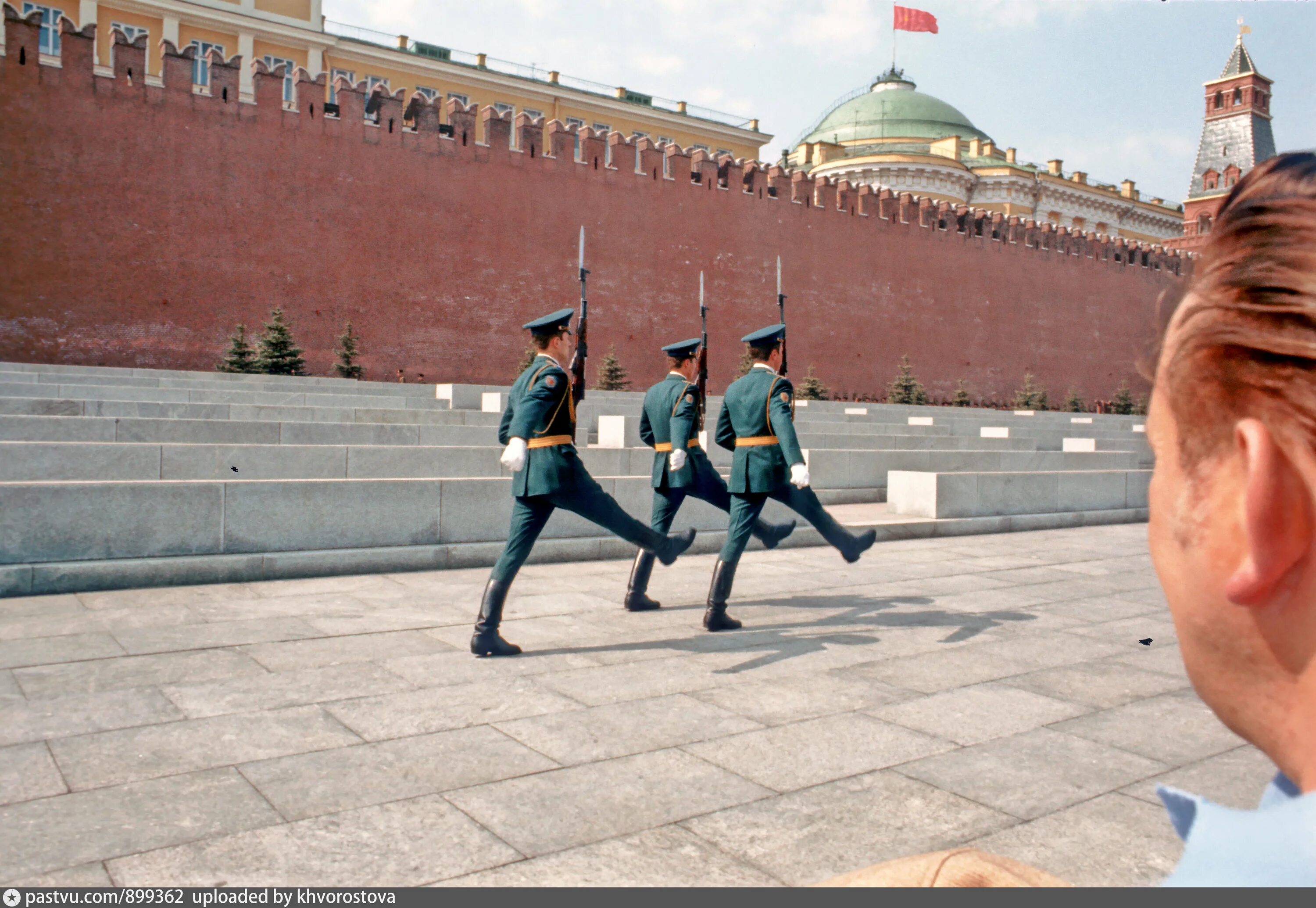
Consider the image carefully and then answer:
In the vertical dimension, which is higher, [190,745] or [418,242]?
[418,242]

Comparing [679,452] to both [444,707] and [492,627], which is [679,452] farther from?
[444,707]

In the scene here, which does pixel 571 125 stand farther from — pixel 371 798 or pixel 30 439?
pixel 371 798

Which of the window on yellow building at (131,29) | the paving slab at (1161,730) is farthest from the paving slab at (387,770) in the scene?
the window on yellow building at (131,29)

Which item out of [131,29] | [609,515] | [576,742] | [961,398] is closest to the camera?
[576,742]

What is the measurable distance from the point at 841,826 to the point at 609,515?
265cm

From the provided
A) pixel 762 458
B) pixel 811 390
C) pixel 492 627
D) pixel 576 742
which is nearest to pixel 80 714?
pixel 492 627

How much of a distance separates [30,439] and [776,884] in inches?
325

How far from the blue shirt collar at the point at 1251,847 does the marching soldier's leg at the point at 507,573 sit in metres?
4.34

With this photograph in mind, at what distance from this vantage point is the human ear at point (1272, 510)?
0.60 m

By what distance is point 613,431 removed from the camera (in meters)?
12.1

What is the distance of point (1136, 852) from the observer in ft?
9.07

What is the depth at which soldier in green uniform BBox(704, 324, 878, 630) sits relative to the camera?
5.77m

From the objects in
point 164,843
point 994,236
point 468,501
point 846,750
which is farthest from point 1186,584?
point 994,236

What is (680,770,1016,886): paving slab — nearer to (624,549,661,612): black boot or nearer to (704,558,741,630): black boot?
(704,558,741,630): black boot
